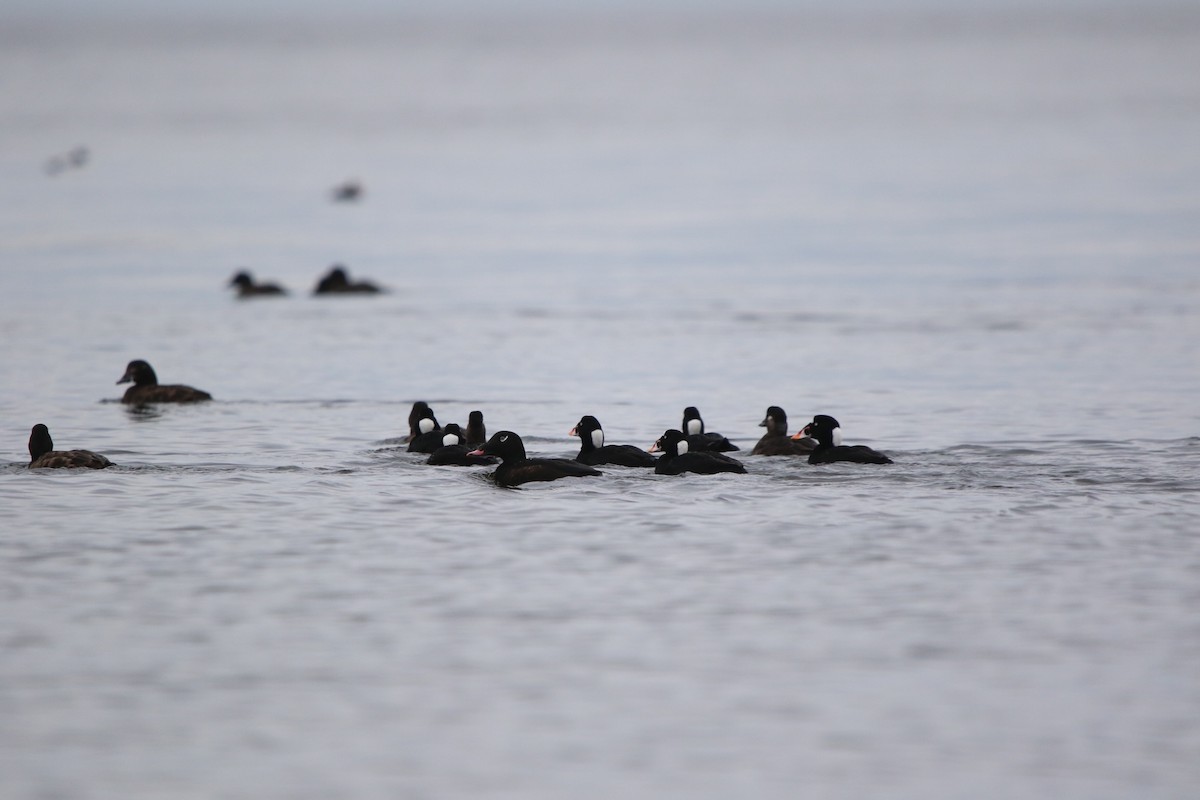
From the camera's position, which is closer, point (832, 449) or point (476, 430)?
point (832, 449)

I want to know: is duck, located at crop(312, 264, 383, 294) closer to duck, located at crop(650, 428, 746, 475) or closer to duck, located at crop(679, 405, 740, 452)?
duck, located at crop(679, 405, 740, 452)

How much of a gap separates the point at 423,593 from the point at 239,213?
148ft

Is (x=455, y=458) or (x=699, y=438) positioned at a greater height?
(x=699, y=438)

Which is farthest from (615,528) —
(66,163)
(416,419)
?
(66,163)

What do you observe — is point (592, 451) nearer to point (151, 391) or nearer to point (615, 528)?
point (615, 528)

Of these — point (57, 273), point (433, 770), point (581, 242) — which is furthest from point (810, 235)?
point (433, 770)

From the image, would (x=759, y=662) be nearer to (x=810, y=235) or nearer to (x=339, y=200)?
(x=810, y=235)

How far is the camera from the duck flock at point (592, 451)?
52.5 ft

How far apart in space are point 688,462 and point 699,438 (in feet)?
5.17

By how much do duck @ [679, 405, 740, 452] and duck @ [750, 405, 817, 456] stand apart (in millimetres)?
338

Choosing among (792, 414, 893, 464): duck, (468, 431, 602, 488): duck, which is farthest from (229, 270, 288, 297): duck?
(792, 414, 893, 464): duck

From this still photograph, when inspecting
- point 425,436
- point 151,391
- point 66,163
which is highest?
point 66,163

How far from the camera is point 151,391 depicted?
21406 mm

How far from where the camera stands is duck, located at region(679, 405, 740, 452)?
17.4 metres
